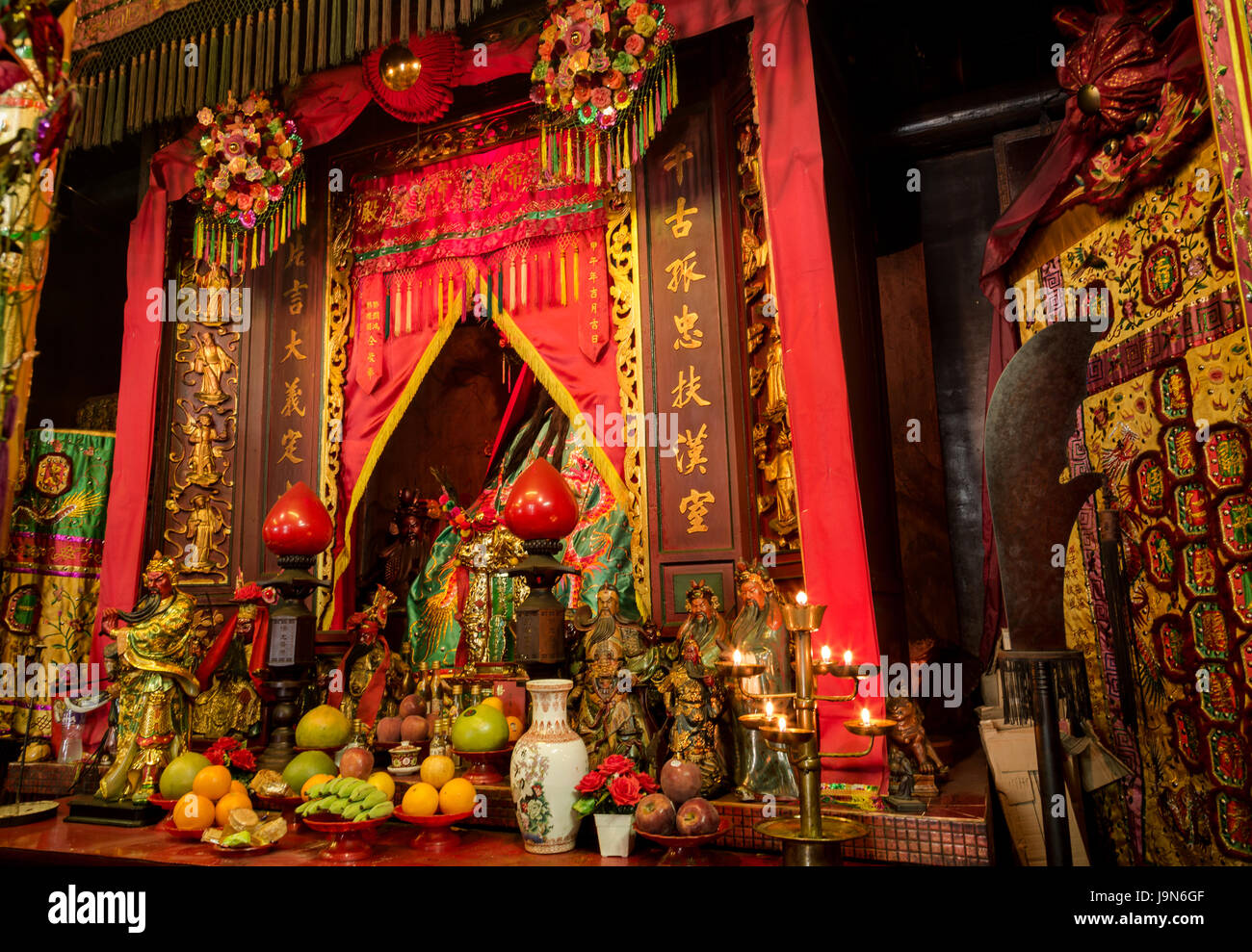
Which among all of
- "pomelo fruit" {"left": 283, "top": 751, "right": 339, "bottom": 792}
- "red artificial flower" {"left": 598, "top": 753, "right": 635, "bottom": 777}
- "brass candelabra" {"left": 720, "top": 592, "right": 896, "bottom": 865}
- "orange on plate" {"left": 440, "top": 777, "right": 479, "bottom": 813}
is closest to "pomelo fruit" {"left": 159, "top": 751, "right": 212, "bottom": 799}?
"pomelo fruit" {"left": 283, "top": 751, "right": 339, "bottom": 792}

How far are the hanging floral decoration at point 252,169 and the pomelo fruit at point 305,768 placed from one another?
259 cm

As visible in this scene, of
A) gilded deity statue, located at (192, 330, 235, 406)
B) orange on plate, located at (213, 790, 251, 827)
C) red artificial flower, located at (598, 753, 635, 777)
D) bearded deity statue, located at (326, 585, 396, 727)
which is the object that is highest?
gilded deity statue, located at (192, 330, 235, 406)

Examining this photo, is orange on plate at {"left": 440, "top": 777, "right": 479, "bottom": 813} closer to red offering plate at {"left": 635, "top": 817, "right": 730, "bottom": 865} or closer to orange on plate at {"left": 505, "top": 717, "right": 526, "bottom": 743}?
orange on plate at {"left": 505, "top": 717, "right": 526, "bottom": 743}

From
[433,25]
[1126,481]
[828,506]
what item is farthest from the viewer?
[433,25]

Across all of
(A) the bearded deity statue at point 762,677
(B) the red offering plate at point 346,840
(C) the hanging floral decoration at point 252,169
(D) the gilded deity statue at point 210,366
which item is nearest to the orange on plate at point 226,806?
(B) the red offering plate at point 346,840

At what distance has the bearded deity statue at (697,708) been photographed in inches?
86.6

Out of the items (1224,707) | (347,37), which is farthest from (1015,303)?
(347,37)

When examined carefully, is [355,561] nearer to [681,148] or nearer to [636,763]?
[636,763]

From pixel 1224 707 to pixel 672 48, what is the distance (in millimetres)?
2993

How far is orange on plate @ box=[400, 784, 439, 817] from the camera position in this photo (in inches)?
80.7

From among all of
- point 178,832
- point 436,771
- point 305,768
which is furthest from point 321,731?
point 436,771

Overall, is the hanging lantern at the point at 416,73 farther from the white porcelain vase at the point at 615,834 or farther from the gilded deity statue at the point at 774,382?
the white porcelain vase at the point at 615,834

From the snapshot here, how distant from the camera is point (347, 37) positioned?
300cm

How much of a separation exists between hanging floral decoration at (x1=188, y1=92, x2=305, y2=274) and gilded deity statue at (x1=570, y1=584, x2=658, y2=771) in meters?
2.74
